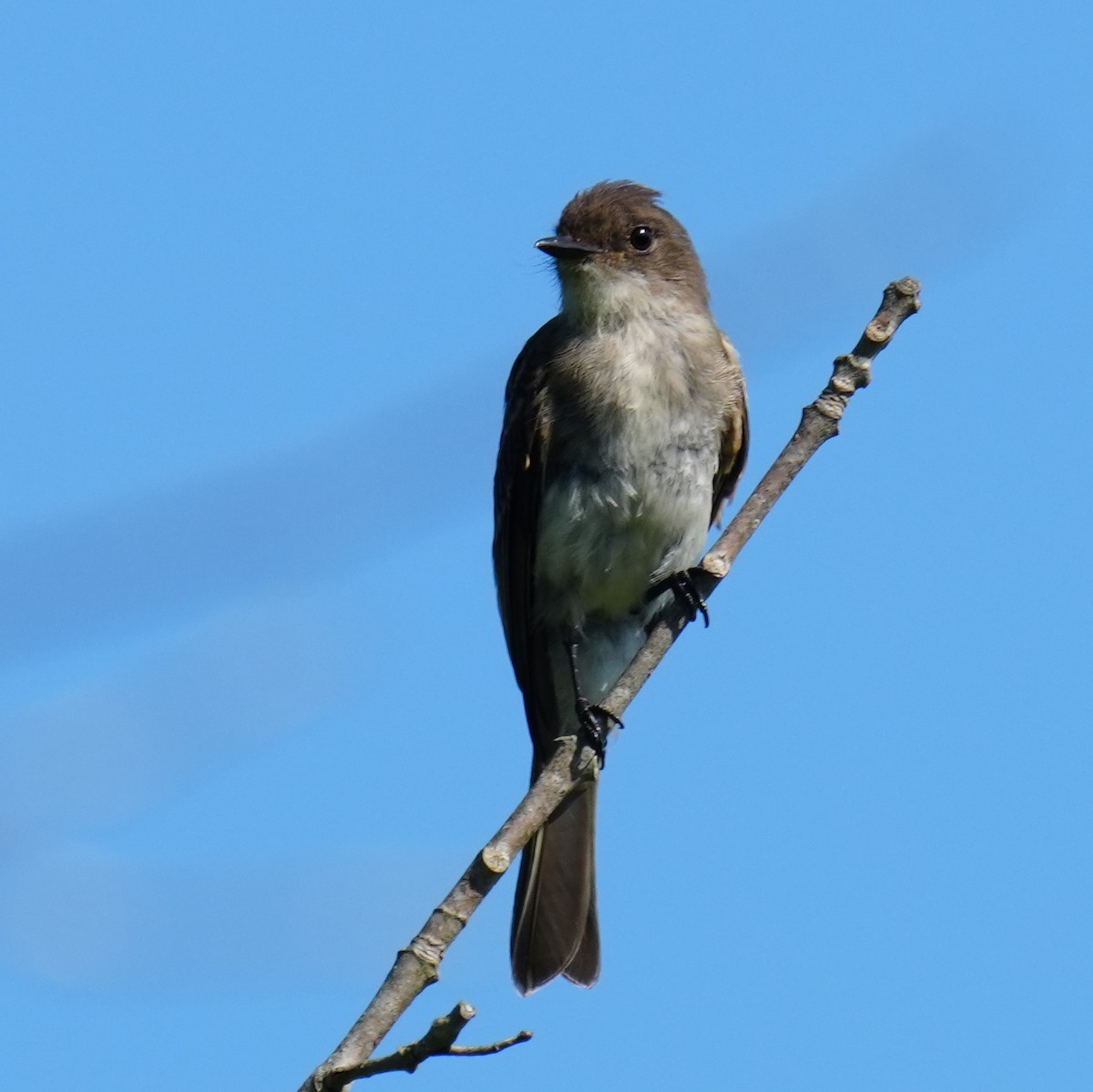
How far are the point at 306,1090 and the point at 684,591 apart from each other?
130 inches

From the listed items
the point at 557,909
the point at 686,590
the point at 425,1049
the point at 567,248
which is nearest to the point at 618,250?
the point at 567,248

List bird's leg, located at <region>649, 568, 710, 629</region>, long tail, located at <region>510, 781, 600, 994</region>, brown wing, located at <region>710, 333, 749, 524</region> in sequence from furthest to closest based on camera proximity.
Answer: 1. brown wing, located at <region>710, 333, 749, 524</region>
2. long tail, located at <region>510, 781, 600, 994</region>
3. bird's leg, located at <region>649, 568, 710, 629</region>

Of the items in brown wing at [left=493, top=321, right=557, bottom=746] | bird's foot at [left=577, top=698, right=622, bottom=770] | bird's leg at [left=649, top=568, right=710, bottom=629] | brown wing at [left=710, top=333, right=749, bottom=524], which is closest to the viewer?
bird's leg at [left=649, top=568, right=710, bottom=629]

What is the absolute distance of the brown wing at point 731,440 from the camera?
6.86 m

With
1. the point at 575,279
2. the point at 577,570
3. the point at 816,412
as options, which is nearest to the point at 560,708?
the point at 577,570

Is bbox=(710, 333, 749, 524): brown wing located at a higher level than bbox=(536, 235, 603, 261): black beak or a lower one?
lower

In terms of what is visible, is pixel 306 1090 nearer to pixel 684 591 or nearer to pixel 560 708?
pixel 684 591

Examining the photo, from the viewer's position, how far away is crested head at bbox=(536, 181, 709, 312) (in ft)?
22.7

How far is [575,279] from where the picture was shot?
696 centimetres

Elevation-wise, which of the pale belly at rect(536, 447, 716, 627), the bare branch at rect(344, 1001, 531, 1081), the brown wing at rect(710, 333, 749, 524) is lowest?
the bare branch at rect(344, 1001, 531, 1081)

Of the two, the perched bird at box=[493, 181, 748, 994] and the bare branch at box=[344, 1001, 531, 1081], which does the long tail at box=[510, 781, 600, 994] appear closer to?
the perched bird at box=[493, 181, 748, 994]

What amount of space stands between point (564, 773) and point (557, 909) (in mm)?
2446

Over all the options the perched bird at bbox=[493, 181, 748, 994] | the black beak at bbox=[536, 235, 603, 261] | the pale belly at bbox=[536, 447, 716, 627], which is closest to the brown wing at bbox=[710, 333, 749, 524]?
the perched bird at bbox=[493, 181, 748, 994]

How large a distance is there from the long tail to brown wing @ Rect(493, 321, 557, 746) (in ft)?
1.49
